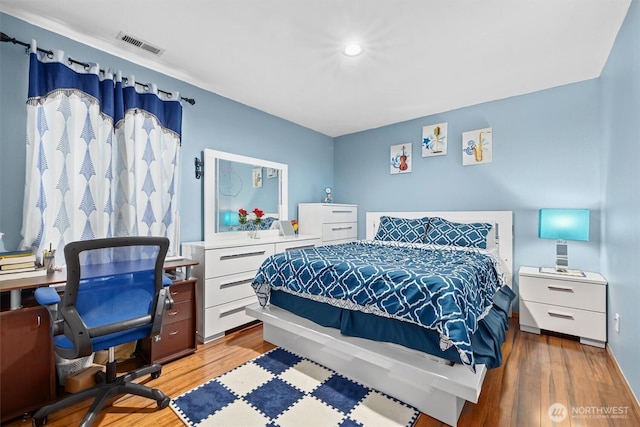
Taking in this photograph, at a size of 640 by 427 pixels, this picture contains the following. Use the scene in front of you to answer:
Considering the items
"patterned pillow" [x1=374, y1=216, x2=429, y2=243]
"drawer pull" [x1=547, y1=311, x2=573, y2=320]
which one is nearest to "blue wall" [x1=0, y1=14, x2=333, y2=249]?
"patterned pillow" [x1=374, y1=216, x2=429, y2=243]

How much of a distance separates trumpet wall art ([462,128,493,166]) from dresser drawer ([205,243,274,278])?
266 cm

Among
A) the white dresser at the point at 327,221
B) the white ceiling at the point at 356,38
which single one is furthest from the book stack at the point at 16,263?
the white dresser at the point at 327,221

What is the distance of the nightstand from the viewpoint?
2.41 metres

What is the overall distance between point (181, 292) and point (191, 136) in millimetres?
1578

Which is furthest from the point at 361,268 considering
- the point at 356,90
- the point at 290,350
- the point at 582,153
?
the point at 582,153

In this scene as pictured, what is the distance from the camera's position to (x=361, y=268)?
76.9 inches

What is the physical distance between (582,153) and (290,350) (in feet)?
11.1

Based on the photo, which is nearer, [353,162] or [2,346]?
[2,346]

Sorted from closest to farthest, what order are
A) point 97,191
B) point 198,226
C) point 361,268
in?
1. point 361,268
2. point 97,191
3. point 198,226

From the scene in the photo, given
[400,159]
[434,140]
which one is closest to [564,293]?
[434,140]

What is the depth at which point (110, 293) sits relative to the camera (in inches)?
60.2

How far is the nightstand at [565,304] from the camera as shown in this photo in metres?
2.41

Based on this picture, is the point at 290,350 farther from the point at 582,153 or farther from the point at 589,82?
the point at 589,82

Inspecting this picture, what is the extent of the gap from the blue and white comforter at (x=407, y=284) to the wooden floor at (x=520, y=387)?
1.52 feet
